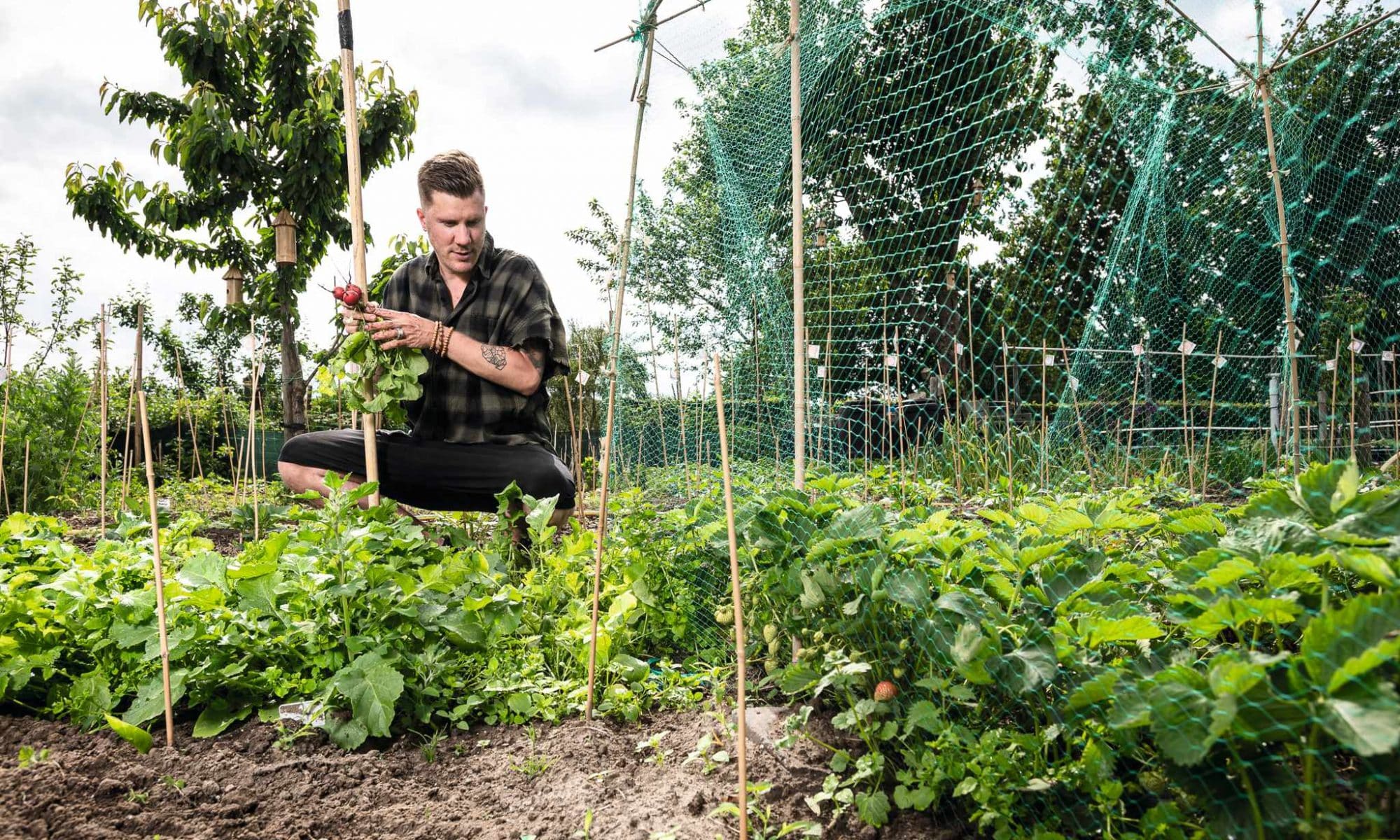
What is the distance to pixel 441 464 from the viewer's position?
288cm

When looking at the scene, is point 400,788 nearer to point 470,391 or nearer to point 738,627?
point 738,627

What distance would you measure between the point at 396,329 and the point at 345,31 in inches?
37.3

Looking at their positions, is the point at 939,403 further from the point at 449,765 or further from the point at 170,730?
the point at 170,730

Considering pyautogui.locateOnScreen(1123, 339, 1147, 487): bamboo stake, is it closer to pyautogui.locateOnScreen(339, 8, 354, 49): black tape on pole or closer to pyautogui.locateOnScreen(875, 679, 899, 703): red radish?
pyautogui.locateOnScreen(875, 679, 899, 703): red radish

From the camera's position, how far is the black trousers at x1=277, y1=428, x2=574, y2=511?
2.85 m

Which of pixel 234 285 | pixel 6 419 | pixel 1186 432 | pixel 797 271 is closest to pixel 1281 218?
pixel 1186 432

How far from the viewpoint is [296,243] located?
6.59 meters

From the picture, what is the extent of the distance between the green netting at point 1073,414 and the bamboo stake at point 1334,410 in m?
0.09

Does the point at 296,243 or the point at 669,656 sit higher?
the point at 296,243

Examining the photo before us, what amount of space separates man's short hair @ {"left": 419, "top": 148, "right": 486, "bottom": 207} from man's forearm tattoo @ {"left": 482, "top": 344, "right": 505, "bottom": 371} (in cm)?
53

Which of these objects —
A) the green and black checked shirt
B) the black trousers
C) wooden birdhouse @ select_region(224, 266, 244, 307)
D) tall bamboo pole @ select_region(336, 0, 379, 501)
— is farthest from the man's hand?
wooden birdhouse @ select_region(224, 266, 244, 307)

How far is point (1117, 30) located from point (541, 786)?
11.6 feet

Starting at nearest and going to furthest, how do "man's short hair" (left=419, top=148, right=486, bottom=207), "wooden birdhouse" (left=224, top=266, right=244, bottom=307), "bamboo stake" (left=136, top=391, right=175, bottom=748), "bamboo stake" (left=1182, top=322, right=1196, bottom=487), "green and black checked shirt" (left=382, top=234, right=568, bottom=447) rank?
1. "bamboo stake" (left=136, top=391, right=175, bottom=748)
2. "man's short hair" (left=419, top=148, right=486, bottom=207)
3. "green and black checked shirt" (left=382, top=234, right=568, bottom=447)
4. "bamboo stake" (left=1182, top=322, right=1196, bottom=487)
5. "wooden birdhouse" (left=224, top=266, right=244, bottom=307)

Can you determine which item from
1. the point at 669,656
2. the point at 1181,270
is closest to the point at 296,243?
the point at 669,656
